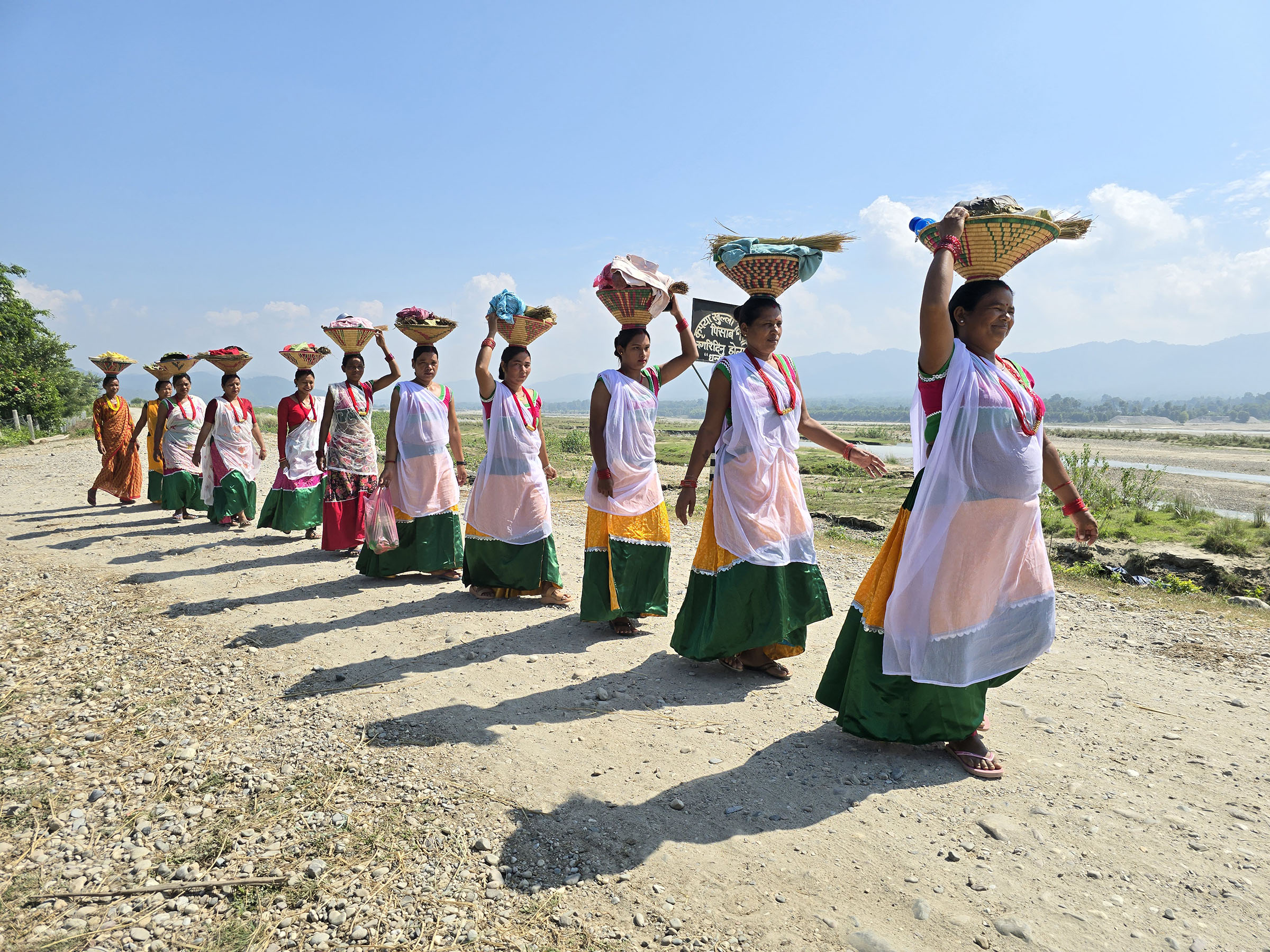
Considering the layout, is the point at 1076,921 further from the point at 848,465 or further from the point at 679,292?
the point at 848,465

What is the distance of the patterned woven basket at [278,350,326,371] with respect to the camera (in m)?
9.34

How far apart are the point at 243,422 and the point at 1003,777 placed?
10808 millimetres

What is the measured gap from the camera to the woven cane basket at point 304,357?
30.6 feet

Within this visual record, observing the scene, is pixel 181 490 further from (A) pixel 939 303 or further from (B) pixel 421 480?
(A) pixel 939 303

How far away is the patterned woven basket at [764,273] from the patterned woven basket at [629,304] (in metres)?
0.89

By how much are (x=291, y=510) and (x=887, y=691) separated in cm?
837

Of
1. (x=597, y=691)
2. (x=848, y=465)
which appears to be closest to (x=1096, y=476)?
(x=848, y=465)

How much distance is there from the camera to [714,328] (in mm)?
7059

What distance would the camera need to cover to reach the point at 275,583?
7.26m

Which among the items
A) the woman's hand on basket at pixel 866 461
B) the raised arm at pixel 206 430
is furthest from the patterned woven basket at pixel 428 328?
the raised arm at pixel 206 430

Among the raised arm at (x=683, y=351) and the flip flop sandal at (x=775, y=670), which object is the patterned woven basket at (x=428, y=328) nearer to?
the raised arm at (x=683, y=351)

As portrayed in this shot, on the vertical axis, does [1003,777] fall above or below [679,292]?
below

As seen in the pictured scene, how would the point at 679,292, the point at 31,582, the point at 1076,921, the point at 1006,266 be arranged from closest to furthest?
the point at 1076,921 → the point at 1006,266 → the point at 679,292 → the point at 31,582

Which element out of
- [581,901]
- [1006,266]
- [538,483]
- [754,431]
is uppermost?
[1006,266]
